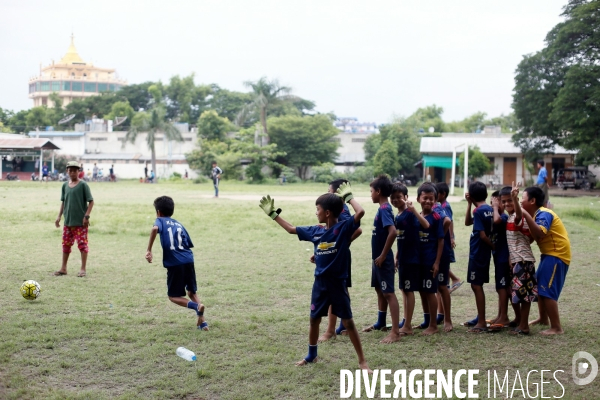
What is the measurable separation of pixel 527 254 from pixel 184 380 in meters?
3.73

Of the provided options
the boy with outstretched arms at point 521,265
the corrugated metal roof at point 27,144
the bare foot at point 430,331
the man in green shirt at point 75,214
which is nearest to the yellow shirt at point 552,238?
the boy with outstretched arms at point 521,265

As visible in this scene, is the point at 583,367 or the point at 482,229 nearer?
the point at 583,367

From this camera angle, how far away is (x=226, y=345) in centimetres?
620

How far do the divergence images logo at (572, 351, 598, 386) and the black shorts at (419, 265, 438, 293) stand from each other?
1.47 meters

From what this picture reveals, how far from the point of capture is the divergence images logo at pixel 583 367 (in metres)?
5.22

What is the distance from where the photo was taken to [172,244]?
6.83 m

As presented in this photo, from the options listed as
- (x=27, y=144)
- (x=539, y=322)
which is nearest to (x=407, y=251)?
(x=539, y=322)

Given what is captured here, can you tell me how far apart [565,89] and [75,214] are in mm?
30380

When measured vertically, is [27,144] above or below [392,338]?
above

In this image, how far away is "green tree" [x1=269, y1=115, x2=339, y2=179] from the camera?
58.5 metres

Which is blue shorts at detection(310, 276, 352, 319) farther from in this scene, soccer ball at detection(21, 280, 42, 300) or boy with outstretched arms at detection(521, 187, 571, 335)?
soccer ball at detection(21, 280, 42, 300)

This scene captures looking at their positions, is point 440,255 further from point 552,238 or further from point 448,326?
point 552,238

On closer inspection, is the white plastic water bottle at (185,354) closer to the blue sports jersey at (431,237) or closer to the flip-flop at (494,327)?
the blue sports jersey at (431,237)

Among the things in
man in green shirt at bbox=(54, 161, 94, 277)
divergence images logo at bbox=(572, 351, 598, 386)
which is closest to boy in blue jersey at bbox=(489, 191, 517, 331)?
divergence images logo at bbox=(572, 351, 598, 386)
